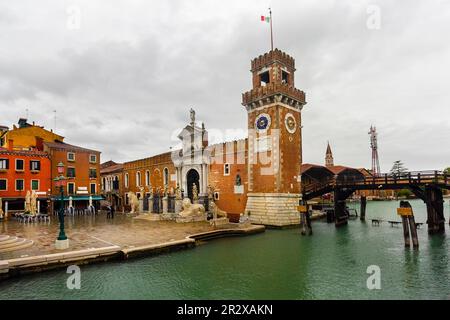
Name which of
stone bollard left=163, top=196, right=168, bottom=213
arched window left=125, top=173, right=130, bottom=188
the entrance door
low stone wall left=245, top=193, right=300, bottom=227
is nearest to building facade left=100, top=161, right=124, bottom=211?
arched window left=125, top=173, right=130, bottom=188

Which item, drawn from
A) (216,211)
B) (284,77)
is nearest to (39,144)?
(216,211)

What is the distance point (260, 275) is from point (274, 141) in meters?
15.4

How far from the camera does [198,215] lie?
25859 millimetres

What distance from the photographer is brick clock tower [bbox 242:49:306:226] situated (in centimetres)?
2456

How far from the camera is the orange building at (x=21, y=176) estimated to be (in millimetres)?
29250

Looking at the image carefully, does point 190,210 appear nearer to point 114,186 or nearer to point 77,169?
point 77,169

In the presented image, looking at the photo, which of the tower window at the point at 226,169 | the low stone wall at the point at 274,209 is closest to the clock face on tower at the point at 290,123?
the low stone wall at the point at 274,209

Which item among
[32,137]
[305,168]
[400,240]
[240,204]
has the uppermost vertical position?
[32,137]

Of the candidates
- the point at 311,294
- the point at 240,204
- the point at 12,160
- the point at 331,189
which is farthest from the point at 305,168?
the point at 12,160

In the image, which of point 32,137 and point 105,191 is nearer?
point 32,137

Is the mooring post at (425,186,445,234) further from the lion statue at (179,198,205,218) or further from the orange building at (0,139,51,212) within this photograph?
the orange building at (0,139,51,212)

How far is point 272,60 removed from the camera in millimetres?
25734
